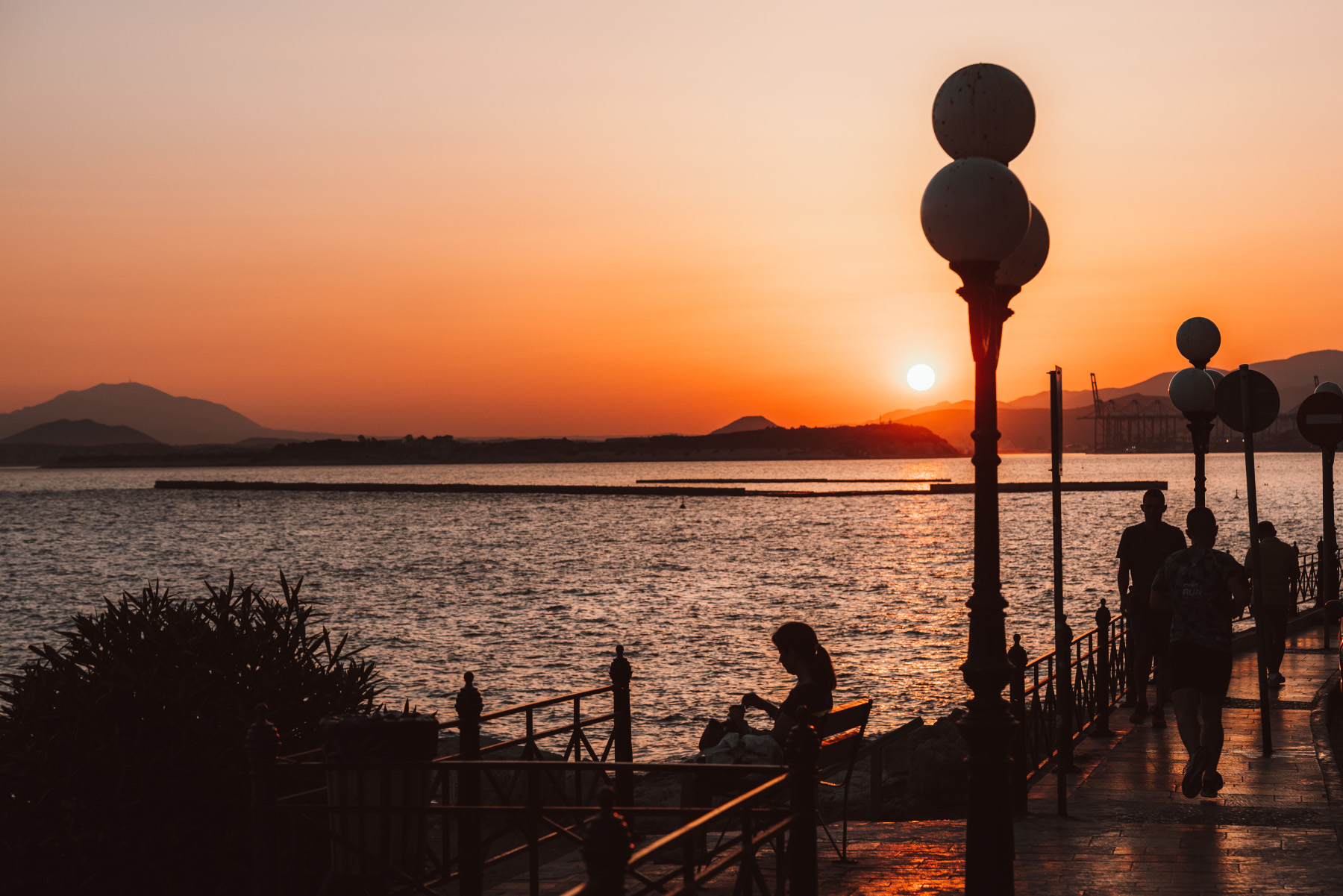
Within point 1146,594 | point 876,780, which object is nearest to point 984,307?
point 1146,594

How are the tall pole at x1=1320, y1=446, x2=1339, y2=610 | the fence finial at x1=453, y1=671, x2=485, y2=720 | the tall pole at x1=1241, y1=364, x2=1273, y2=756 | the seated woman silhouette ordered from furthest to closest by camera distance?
1. the tall pole at x1=1320, y1=446, x2=1339, y2=610
2. the tall pole at x1=1241, y1=364, x2=1273, y2=756
3. the seated woman silhouette
4. the fence finial at x1=453, y1=671, x2=485, y2=720

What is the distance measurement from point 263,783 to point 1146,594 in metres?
9.07

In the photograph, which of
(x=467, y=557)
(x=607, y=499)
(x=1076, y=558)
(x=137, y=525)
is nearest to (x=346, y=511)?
(x=137, y=525)

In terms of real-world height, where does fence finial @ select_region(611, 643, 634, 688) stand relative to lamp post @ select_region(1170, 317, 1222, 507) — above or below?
below

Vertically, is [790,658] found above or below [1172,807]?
above

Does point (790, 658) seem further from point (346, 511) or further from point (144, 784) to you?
point (346, 511)

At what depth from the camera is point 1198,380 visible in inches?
587

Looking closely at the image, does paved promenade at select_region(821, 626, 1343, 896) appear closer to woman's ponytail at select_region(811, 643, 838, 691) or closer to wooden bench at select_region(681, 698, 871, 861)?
wooden bench at select_region(681, 698, 871, 861)

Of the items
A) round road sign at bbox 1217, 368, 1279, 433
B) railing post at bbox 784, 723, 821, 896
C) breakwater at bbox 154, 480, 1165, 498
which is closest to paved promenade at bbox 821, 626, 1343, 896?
railing post at bbox 784, 723, 821, 896

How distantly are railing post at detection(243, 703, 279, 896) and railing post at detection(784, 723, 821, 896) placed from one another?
2435 millimetres

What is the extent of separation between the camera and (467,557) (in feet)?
241

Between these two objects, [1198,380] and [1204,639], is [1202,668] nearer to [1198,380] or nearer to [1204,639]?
[1204,639]

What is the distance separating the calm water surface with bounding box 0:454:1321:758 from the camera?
29.3 m

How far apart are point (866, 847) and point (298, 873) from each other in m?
3.91
